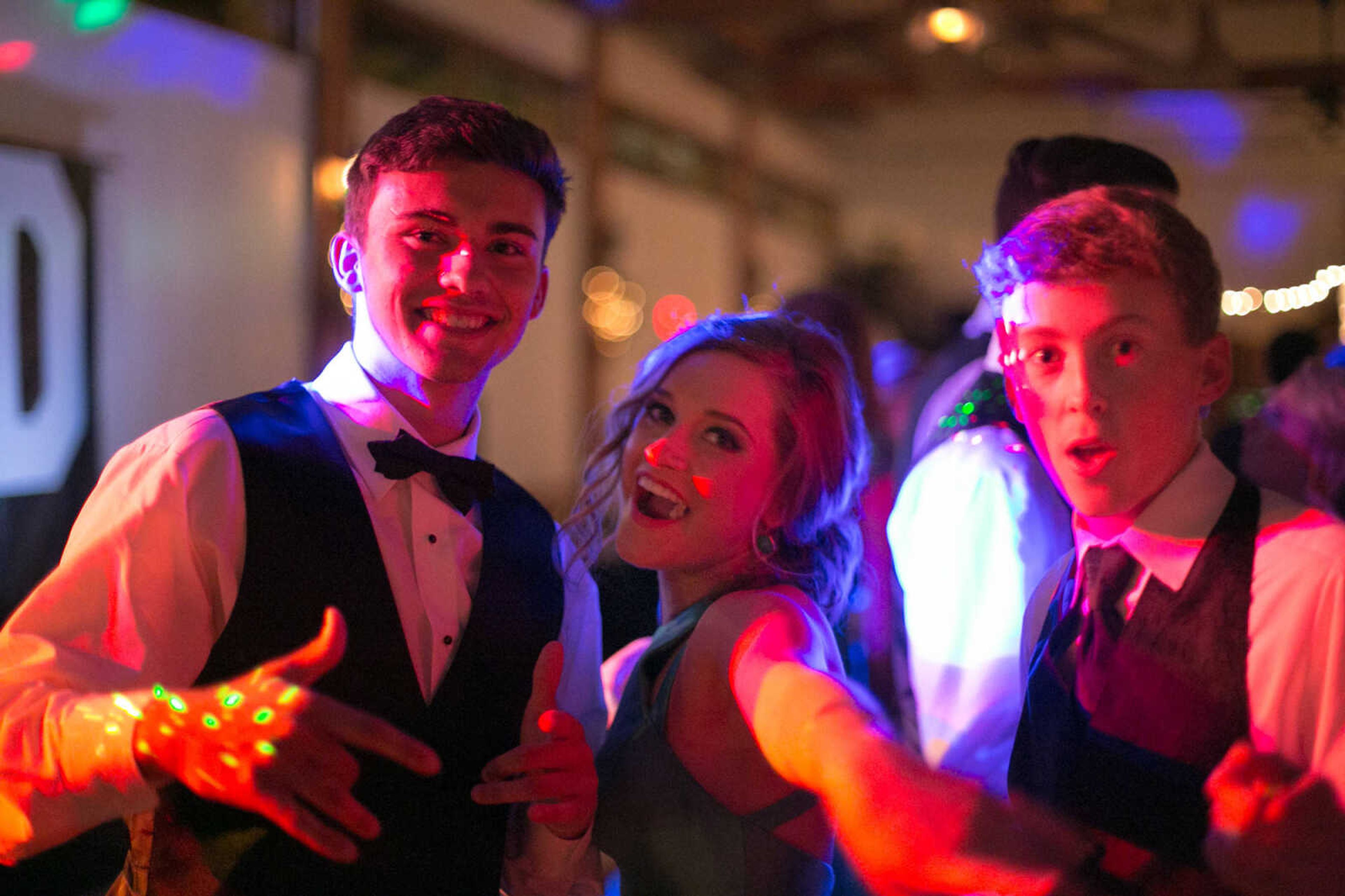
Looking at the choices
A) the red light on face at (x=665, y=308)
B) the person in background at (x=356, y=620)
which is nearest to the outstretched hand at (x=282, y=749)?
the person in background at (x=356, y=620)

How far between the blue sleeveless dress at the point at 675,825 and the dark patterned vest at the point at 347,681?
16cm

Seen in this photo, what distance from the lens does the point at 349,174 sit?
156 centimetres

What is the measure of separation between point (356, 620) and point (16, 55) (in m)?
2.41

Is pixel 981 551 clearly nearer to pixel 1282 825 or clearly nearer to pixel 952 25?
pixel 1282 825

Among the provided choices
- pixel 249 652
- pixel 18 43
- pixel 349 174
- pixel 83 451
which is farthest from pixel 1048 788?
pixel 18 43

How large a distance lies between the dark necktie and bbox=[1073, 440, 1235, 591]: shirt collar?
2 centimetres

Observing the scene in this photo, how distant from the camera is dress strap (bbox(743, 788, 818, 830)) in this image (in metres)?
1.32

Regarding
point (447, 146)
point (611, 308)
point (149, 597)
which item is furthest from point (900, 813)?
point (611, 308)

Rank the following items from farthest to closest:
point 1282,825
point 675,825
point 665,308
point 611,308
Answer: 1. point 665,308
2. point 611,308
3. point 675,825
4. point 1282,825

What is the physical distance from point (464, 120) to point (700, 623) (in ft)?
2.50

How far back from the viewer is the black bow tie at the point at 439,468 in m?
1.41

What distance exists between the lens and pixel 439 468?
1445 millimetres

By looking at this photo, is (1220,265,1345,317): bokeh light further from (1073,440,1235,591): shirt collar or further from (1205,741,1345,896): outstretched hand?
(1205,741,1345,896): outstretched hand

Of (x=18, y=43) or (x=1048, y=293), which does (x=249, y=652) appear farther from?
(x=18, y=43)
